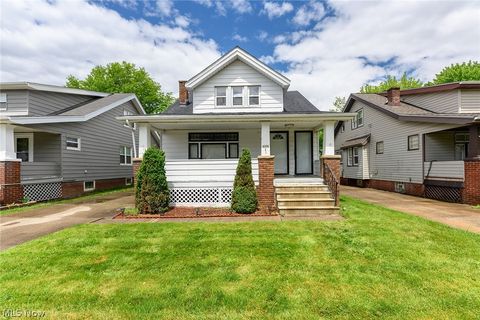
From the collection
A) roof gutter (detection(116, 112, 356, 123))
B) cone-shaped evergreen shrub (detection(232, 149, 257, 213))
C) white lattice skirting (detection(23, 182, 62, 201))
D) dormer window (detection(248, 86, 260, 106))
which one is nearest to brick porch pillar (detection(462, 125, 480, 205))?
roof gutter (detection(116, 112, 356, 123))

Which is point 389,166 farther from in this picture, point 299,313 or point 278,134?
point 299,313

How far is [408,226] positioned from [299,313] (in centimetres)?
558

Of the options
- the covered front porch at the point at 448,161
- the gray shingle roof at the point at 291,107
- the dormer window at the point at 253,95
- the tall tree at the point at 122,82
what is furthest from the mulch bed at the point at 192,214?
the tall tree at the point at 122,82

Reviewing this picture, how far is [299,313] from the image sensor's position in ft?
11.0

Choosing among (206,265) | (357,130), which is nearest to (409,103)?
(357,130)

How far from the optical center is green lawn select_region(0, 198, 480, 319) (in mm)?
3473

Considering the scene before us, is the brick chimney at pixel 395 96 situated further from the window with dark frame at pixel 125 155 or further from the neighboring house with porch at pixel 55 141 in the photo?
the window with dark frame at pixel 125 155

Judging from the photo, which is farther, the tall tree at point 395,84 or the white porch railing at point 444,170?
the tall tree at point 395,84

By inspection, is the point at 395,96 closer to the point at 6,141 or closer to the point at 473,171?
the point at 473,171

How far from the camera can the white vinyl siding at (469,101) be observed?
14.6 m

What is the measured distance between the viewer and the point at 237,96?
41.1 feet

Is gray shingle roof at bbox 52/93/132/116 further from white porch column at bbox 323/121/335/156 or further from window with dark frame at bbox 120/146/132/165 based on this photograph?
white porch column at bbox 323/121/335/156

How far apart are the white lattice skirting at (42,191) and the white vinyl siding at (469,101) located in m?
23.1

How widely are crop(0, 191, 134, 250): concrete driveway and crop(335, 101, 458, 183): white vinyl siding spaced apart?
1574cm
